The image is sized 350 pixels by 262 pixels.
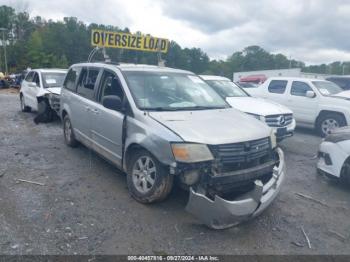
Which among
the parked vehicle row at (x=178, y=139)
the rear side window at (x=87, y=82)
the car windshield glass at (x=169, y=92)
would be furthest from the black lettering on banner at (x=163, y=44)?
the car windshield glass at (x=169, y=92)

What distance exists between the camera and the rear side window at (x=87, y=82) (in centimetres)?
520

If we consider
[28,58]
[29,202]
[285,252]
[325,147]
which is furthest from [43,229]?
[28,58]

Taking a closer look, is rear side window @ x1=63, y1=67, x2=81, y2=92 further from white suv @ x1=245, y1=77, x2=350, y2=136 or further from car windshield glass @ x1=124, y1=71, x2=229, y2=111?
white suv @ x1=245, y1=77, x2=350, y2=136

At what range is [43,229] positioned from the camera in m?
3.31

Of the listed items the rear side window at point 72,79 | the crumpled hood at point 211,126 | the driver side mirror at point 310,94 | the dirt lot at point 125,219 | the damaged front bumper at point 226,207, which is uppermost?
the rear side window at point 72,79

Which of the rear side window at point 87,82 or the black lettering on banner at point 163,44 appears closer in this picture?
the rear side window at point 87,82

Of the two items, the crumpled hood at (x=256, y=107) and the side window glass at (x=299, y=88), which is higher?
the side window glass at (x=299, y=88)

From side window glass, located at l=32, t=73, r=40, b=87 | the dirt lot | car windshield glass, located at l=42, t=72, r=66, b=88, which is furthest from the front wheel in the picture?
side window glass, located at l=32, t=73, r=40, b=87

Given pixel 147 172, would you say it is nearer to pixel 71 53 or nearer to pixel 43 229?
pixel 43 229

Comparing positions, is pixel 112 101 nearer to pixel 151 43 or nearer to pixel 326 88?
pixel 151 43

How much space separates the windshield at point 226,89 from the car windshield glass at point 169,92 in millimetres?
3246

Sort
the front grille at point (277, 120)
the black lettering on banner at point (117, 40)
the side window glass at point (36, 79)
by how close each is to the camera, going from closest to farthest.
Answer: the front grille at point (277, 120), the black lettering on banner at point (117, 40), the side window glass at point (36, 79)

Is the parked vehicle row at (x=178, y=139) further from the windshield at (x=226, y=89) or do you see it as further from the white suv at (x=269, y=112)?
the windshield at (x=226, y=89)

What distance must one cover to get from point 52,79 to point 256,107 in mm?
6469
